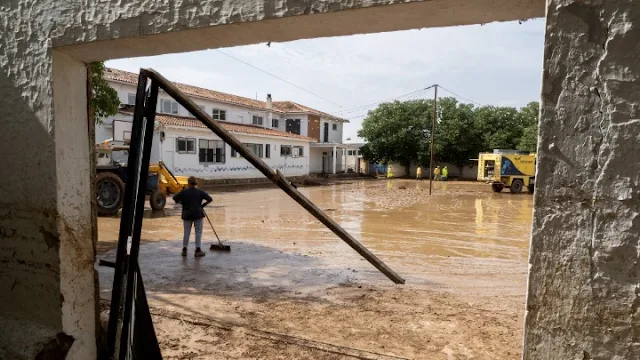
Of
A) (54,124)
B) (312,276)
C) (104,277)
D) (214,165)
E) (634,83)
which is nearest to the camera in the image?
(634,83)

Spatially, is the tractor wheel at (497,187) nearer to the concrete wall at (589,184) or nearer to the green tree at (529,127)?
the green tree at (529,127)

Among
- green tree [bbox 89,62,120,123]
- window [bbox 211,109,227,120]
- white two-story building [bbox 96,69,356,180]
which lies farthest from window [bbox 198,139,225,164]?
green tree [bbox 89,62,120,123]

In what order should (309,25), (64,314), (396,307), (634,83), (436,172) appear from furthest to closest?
(436,172), (396,307), (64,314), (309,25), (634,83)

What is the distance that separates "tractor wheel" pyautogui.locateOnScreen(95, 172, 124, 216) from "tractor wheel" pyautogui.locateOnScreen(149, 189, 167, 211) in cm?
120

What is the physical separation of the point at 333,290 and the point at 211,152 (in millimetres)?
20816

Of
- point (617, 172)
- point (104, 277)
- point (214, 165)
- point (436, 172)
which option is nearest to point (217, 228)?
point (104, 277)

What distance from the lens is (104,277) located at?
643 centimetres

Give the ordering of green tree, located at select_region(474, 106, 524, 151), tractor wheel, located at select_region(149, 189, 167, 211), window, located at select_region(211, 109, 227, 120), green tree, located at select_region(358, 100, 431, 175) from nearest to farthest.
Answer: tractor wheel, located at select_region(149, 189, 167, 211) < window, located at select_region(211, 109, 227, 120) < green tree, located at select_region(474, 106, 524, 151) < green tree, located at select_region(358, 100, 431, 175)

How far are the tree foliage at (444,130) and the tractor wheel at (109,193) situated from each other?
28743 mm

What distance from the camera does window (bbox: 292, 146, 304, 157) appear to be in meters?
33.3

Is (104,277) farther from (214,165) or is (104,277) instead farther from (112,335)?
(214,165)

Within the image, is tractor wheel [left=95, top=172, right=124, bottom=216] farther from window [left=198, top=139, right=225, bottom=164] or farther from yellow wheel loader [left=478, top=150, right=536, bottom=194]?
yellow wheel loader [left=478, top=150, right=536, bottom=194]

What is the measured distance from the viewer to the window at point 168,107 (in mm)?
27303

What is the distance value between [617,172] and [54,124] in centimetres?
260
